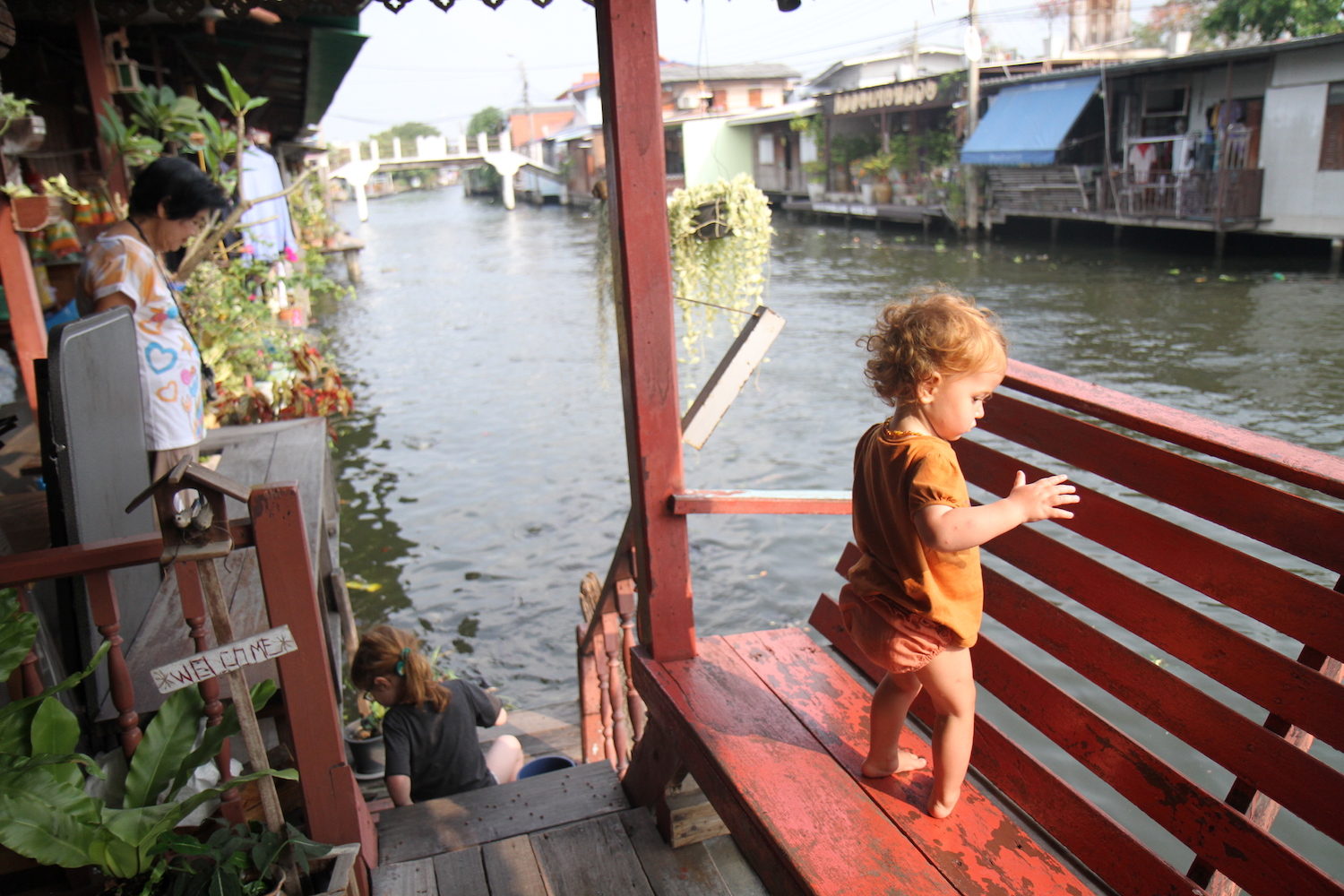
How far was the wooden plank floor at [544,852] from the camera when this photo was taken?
2619mm

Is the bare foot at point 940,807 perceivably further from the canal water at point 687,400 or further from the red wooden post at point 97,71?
the red wooden post at point 97,71

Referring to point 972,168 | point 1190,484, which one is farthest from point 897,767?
point 972,168

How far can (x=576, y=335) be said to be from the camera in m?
16.2

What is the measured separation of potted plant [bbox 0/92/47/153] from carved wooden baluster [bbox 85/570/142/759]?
3.36 m

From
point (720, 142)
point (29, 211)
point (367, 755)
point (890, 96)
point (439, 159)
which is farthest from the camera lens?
point (439, 159)

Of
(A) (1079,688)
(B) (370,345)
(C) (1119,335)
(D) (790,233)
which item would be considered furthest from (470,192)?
(A) (1079,688)

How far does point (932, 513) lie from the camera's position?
1740mm

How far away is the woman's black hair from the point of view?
129 inches

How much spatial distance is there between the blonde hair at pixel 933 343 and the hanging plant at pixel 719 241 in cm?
181

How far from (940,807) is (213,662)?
149 centimetres

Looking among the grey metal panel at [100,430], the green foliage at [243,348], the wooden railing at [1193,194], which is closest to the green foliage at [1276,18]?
the wooden railing at [1193,194]

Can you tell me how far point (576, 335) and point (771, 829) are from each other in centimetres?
1453

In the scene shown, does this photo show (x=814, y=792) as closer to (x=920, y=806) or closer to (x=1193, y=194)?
(x=920, y=806)

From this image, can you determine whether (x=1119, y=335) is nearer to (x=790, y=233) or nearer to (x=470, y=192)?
(x=790, y=233)
